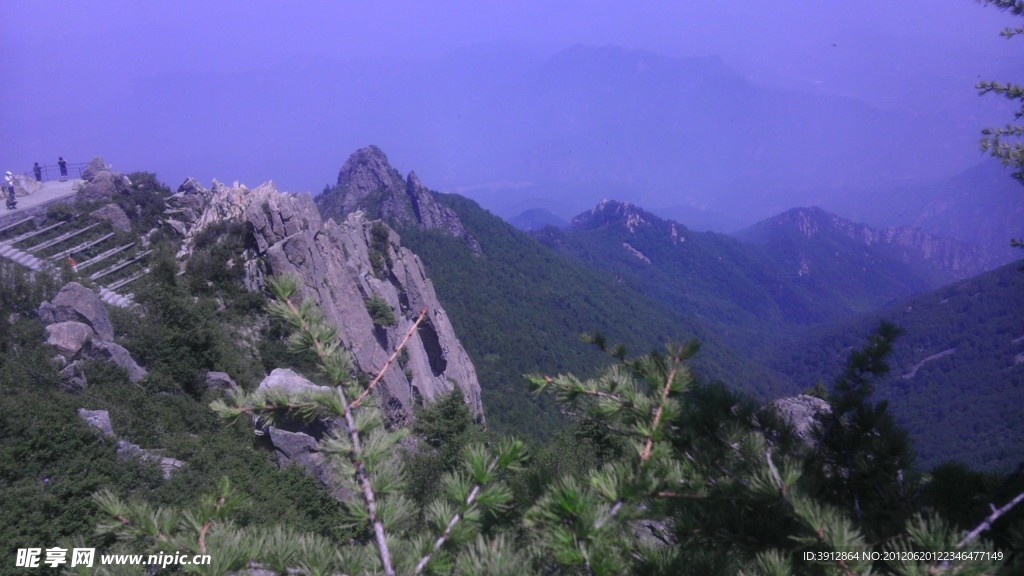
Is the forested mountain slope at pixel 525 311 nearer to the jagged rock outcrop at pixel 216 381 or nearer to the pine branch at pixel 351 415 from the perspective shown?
the jagged rock outcrop at pixel 216 381

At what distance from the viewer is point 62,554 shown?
3.68m

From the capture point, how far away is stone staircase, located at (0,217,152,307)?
2042 centimetres

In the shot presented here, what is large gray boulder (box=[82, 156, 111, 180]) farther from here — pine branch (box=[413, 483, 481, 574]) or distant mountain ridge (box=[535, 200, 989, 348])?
distant mountain ridge (box=[535, 200, 989, 348])

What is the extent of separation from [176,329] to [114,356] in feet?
6.70

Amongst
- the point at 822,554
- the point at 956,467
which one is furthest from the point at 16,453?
the point at 956,467

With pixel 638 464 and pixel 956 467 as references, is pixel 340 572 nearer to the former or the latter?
pixel 638 464

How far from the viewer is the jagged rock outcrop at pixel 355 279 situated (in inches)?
822

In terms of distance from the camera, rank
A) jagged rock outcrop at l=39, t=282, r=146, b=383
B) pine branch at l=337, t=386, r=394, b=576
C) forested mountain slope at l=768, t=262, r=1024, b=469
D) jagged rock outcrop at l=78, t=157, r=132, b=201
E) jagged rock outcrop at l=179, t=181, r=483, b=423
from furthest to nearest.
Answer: forested mountain slope at l=768, t=262, r=1024, b=469 → jagged rock outcrop at l=78, t=157, r=132, b=201 → jagged rock outcrop at l=179, t=181, r=483, b=423 → jagged rock outcrop at l=39, t=282, r=146, b=383 → pine branch at l=337, t=386, r=394, b=576

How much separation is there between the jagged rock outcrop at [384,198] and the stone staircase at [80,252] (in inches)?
1626

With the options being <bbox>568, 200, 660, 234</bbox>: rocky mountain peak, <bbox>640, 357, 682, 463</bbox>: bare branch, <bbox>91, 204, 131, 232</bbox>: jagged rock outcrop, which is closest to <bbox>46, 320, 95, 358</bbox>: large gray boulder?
<bbox>91, 204, 131, 232</bbox>: jagged rock outcrop

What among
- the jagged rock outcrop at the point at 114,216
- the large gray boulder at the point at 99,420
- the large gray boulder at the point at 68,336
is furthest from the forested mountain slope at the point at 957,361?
the jagged rock outcrop at the point at 114,216

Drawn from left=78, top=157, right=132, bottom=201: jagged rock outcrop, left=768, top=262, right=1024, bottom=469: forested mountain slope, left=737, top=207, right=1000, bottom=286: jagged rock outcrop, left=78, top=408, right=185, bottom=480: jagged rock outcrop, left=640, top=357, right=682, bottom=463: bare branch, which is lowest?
left=737, top=207, right=1000, bottom=286: jagged rock outcrop

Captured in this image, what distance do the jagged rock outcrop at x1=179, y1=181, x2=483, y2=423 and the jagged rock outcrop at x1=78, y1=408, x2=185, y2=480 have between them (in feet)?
25.2

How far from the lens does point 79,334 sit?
45.0ft
